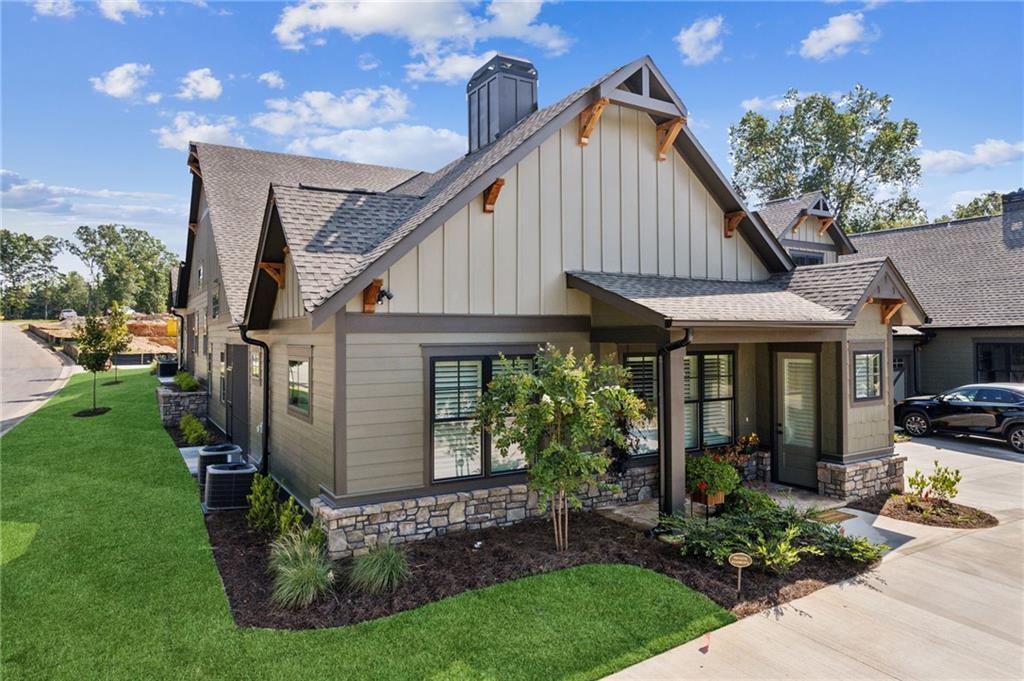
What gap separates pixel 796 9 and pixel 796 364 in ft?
27.1

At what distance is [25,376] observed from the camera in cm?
2975

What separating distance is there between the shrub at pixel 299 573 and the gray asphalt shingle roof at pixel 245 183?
6.93 metres

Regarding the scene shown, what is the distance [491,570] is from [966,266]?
2173cm

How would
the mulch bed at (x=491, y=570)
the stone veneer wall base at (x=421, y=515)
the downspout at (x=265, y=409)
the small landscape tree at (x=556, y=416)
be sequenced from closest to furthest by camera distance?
the mulch bed at (x=491, y=570)
the small landscape tree at (x=556, y=416)
the stone veneer wall base at (x=421, y=515)
the downspout at (x=265, y=409)

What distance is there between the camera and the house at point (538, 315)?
7293 millimetres

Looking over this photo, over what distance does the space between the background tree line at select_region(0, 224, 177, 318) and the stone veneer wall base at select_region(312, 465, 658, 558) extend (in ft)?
230

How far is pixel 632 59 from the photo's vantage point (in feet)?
28.7

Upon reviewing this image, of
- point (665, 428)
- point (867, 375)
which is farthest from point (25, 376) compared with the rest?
point (867, 375)

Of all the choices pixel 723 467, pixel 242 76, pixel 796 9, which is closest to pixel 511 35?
pixel 796 9

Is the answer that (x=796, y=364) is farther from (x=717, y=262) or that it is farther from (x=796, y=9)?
(x=796, y=9)

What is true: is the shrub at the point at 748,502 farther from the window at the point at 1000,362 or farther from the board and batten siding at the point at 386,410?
the window at the point at 1000,362

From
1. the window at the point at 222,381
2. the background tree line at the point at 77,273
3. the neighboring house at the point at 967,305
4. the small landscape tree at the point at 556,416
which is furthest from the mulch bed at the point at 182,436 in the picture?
the background tree line at the point at 77,273

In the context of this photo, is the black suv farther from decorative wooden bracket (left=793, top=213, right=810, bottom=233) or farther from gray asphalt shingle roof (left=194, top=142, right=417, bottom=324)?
gray asphalt shingle roof (left=194, top=142, right=417, bottom=324)

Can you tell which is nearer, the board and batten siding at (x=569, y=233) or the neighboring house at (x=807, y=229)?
the board and batten siding at (x=569, y=233)
